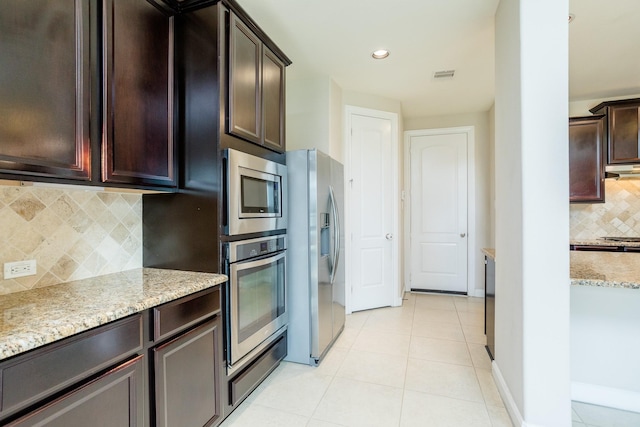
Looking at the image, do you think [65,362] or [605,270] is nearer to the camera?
[65,362]

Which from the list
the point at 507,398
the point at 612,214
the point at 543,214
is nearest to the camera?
the point at 543,214

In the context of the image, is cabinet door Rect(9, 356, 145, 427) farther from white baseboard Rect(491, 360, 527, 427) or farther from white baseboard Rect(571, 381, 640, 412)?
white baseboard Rect(571, 381, 640, 412)

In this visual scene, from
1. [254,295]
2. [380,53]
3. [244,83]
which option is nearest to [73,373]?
[254,295]

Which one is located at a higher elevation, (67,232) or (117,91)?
(117,91)

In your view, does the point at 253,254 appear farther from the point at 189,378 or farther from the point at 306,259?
the point at 189,378

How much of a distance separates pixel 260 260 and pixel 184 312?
655 millimetres

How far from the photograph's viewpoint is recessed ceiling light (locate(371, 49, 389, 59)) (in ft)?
9.29

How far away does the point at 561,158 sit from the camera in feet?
5.39

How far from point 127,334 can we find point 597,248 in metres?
4.39

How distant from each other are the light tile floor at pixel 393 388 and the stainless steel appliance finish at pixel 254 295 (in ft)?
1.22

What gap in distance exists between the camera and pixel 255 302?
2076mm

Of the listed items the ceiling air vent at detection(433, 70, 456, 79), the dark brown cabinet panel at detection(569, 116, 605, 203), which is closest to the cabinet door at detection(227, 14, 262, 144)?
the ceiling air vent at detection(433, 70, 456, 79)

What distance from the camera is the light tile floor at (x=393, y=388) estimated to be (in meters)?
1.87

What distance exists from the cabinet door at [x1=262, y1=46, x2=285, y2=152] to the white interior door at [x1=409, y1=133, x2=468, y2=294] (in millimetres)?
2865
